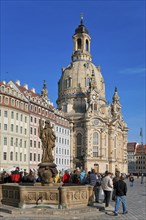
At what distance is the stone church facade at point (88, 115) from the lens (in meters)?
114

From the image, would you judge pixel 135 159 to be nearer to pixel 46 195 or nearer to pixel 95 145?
pixel 95 145

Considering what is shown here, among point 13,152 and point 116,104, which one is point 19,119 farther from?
point 116,104

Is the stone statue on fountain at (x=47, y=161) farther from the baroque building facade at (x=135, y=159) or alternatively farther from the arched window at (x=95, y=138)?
the baroque building facade at (x=135, y=159)

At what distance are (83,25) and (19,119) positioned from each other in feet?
266

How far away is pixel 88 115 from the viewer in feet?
378

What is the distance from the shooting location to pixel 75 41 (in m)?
137

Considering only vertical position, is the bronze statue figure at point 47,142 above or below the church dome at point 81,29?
below

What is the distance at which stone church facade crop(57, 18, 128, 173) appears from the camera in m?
114

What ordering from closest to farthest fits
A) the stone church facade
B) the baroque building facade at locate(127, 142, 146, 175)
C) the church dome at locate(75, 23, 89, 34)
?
the stone church facade → the church dome at locate(75, 23, 89, 34) → the baroque building facade at locate(127, 142, 146, 175)

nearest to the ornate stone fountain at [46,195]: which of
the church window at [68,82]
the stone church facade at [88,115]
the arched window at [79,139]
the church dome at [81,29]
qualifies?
the stone church facade at [88,115]

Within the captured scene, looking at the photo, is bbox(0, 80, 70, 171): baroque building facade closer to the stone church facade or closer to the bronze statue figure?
the stone church facade

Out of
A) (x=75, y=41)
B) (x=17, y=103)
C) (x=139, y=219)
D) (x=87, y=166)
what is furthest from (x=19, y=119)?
(x=75, y=41)

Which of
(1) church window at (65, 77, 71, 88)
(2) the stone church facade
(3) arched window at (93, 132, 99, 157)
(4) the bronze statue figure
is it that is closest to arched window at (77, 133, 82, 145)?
(2) the stone church facade

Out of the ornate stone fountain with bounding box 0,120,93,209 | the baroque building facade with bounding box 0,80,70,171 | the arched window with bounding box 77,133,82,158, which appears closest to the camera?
the ornate stone fountain with bounding box 0,120,93,209
